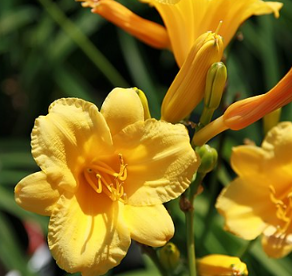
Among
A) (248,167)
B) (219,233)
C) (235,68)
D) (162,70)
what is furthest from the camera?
(162,70)

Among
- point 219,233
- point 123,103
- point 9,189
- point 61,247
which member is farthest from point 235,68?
point 61,247

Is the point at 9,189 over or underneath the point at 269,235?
underneath

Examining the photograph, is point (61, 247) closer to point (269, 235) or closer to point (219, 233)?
point (269, 235)

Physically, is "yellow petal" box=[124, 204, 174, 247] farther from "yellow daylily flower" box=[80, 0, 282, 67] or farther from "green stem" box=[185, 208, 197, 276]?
"yellow daylily flower" box=[80, 0, 282, 67]

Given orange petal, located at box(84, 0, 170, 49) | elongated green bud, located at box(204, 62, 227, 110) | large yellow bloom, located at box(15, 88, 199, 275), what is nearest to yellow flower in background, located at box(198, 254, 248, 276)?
large yellow bloom, located at box(15, 88, 199, 275)

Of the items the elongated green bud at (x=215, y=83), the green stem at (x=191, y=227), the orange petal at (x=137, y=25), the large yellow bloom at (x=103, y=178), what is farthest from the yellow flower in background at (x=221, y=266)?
the orange petal at (x=137, y=25)

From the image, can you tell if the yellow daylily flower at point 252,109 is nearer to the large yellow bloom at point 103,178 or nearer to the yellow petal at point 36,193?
the large yellow bloom at point 103,178

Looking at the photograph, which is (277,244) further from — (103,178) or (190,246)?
(103,178)
